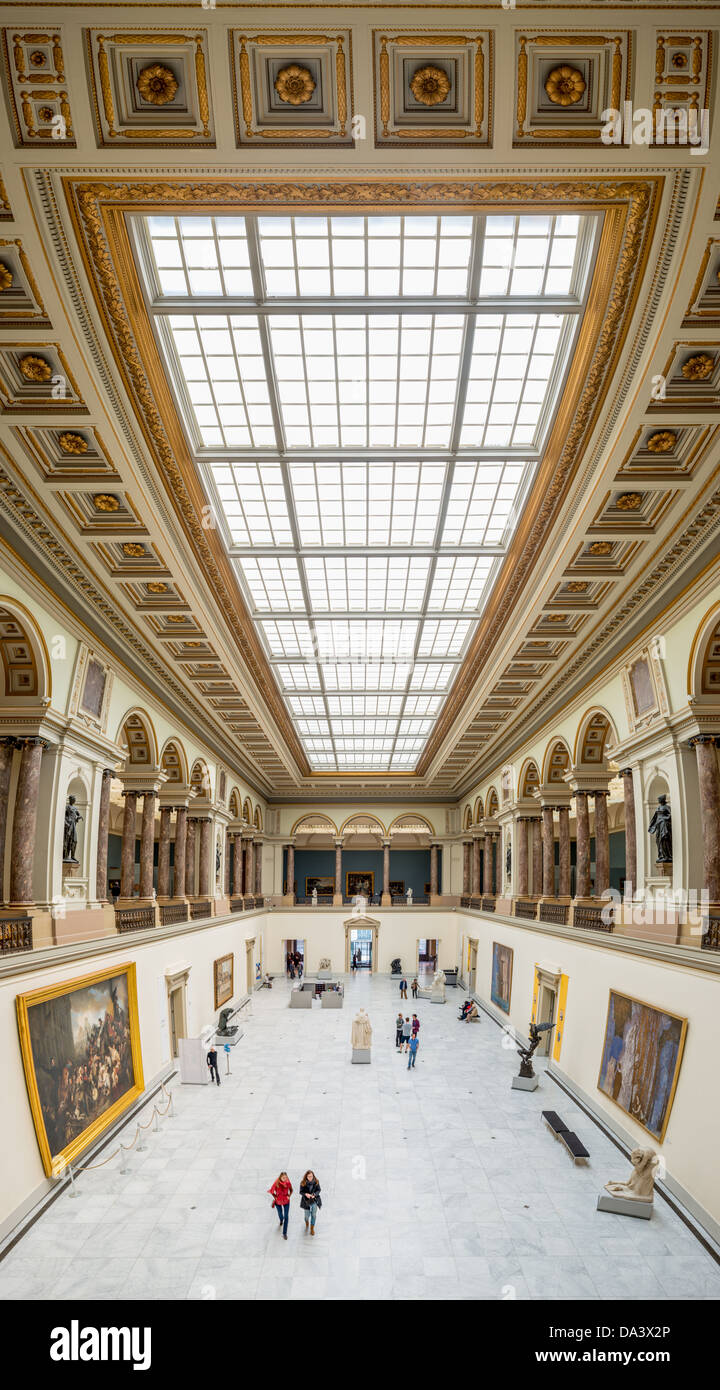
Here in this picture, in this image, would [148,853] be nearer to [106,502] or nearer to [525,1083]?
[525,1083]

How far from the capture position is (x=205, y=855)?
93.6ft

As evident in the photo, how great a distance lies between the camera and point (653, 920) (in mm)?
15062

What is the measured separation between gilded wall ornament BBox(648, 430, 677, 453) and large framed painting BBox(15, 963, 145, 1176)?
12.5 metres

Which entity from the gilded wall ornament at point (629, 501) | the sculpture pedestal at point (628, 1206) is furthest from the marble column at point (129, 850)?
the gilded wall ornament at point (629, 501)

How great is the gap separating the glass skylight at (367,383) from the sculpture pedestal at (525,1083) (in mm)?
11902

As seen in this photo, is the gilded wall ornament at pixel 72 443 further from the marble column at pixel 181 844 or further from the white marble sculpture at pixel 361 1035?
the white marble sculpture at pixel 361 1035

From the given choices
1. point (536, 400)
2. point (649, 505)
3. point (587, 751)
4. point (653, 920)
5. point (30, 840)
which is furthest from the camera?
point (587, 751)

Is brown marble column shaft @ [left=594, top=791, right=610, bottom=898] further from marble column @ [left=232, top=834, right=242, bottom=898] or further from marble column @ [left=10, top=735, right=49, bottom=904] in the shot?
marble column @ [left=232, top=834, right=242, bottom=898]

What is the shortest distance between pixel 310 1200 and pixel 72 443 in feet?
37.5

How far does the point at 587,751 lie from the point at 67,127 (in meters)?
18.3

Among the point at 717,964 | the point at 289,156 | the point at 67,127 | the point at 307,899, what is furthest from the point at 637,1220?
the point at 307,899

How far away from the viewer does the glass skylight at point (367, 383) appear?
865 centimetres

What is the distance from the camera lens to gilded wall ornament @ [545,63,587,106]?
638 centimetres

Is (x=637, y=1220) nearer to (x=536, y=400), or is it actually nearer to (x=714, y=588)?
(x=714, y=588)
